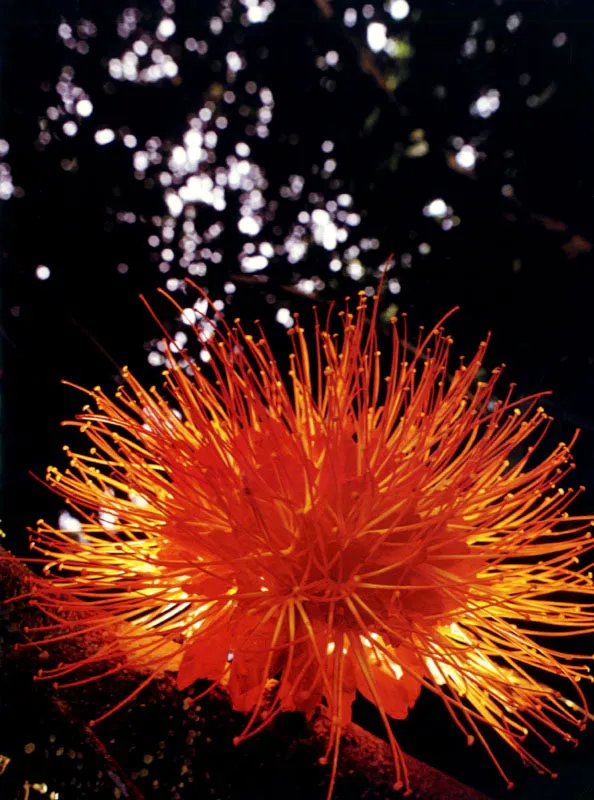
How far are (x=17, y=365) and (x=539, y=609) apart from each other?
0.59 meters

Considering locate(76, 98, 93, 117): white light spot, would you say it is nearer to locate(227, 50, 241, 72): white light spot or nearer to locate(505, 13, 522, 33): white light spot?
locate(227, 50, 241, 72): white light spot

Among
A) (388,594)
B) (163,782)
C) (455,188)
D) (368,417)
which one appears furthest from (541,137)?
(163,782)

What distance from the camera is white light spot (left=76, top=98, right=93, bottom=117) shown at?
2.44 ft

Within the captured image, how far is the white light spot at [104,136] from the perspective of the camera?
74 centimetres

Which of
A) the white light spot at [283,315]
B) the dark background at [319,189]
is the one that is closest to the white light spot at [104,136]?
the dark background at [319,189]

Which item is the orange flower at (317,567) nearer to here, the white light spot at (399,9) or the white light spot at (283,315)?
the white light spot at (283,315)

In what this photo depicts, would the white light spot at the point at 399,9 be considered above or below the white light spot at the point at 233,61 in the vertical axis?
above

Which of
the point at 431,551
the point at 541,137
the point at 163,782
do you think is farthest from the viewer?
the point at 541,137

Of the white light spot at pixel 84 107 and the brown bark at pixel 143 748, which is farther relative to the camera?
the white light spot at pixel 84 107

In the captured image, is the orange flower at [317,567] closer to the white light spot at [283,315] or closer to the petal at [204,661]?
the petal at [204,661]

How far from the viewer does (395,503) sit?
42 centimetres

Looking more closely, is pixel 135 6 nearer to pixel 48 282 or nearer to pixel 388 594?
pixel 48 282

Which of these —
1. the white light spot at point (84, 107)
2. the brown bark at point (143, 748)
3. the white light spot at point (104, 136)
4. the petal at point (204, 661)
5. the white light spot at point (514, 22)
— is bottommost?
the brown bark at point (143, 748)

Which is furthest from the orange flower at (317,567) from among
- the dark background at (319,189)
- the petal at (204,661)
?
the dark background at (319,189)
